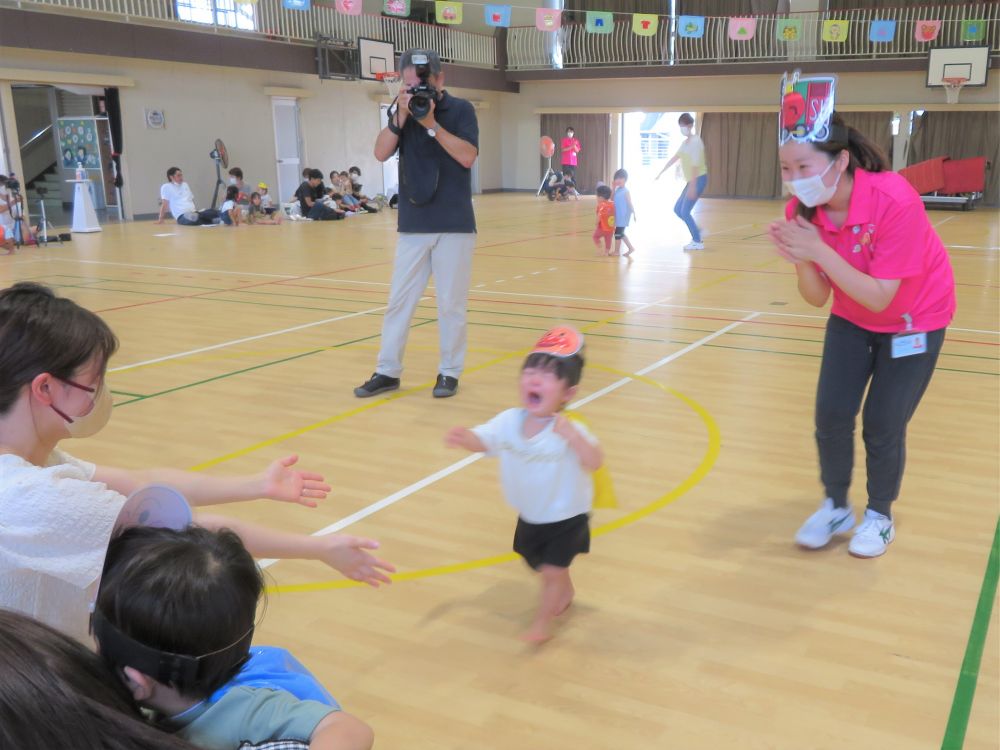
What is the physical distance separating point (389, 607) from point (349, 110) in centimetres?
1930

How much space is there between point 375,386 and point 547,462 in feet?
8.49

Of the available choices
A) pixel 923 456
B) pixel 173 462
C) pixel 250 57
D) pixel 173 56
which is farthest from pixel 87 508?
pixel 250 57

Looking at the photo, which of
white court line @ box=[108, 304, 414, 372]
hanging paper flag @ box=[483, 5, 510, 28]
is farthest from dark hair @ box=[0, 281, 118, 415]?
hanging paper flag @ box=[483, 5, 510, 28]

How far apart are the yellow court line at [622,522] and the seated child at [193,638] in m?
0.78

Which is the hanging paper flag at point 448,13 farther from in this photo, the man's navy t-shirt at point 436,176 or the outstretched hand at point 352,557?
the outstretched hand at point 352,557

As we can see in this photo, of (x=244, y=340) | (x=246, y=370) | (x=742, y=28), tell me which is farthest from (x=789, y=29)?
(x=246, y=370)

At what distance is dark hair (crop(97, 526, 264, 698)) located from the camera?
1.17 m

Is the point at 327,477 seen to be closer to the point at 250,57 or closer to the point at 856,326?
the point at 856,326

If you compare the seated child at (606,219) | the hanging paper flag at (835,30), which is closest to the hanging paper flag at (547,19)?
the hanging paper flag at (835,30)

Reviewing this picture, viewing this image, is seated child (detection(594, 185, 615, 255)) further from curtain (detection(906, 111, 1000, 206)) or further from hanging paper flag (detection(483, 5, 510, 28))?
curtain (detection(906, 111, 1000, 206))

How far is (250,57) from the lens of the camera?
1686cm

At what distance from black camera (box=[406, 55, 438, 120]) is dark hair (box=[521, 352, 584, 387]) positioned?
99.1 inches

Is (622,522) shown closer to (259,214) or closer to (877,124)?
(259,214)

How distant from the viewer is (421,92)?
15.2 feet
